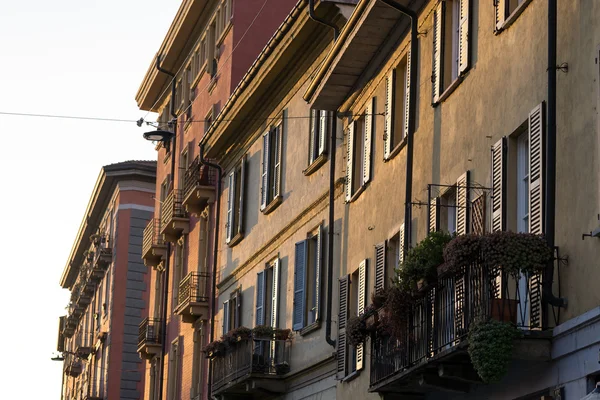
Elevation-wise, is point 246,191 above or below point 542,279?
above

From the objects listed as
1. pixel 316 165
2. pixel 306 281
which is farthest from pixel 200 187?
pixel 316 165

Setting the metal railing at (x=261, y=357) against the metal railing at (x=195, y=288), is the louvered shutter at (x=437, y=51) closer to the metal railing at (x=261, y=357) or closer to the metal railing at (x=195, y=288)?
the metal railing at (x=261, y=357)

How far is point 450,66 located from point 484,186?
113 inches

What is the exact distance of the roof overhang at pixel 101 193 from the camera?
5944 centimetres

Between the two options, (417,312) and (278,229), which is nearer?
(417,312)

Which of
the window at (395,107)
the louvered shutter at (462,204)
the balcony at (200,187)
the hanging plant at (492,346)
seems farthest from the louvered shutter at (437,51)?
the balcony at (200,187)

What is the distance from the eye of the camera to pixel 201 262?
39594mm

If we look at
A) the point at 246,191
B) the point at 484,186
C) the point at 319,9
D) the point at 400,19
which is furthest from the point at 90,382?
the point at 484,186

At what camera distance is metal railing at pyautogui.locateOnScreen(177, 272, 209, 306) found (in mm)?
38125

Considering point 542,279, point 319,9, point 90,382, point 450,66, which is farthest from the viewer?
point 90,382

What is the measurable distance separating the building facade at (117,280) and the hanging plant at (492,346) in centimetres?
4390

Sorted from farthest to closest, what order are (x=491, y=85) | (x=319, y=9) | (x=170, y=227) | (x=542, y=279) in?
(x=170, y=227) < (x=319, y=9) < (x=491, y=85) < (x=542, y=279)

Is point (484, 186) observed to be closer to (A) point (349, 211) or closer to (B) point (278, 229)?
(A) point (349, 211)

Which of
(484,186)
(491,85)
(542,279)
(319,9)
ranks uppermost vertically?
(319,9)
